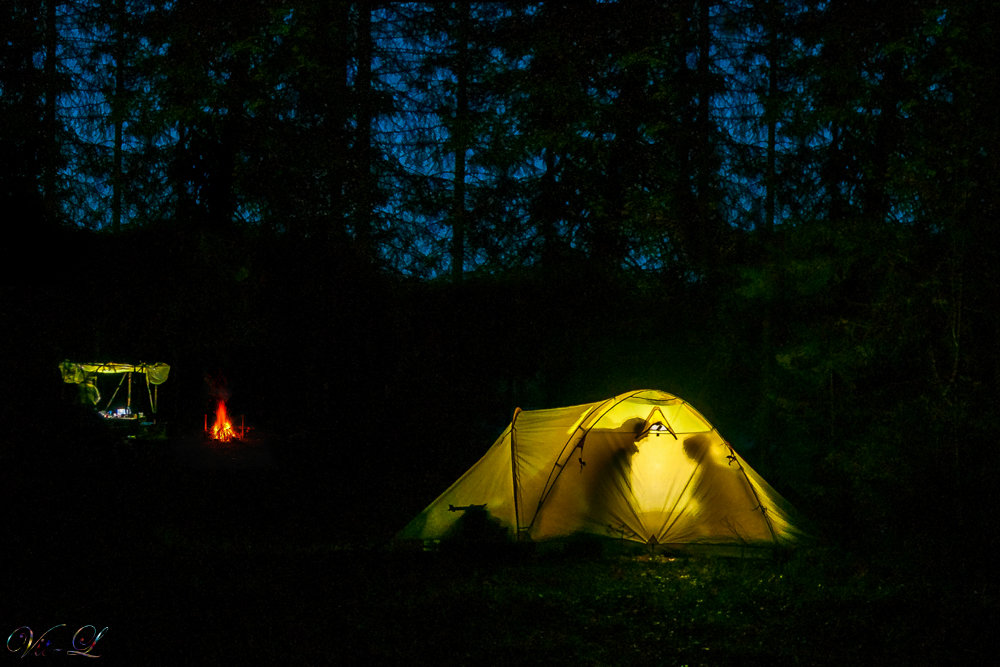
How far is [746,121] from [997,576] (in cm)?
1152

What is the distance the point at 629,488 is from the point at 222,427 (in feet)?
30.7

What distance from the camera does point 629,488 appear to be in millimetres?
8523

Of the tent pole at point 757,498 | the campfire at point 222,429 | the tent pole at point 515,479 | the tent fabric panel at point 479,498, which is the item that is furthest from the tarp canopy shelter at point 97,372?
the tent pole at point 757,498

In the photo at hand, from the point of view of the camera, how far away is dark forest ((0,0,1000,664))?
21.7ft

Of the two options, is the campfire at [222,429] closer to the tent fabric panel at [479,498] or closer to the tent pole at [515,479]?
the tent fabric panel at [479,498]

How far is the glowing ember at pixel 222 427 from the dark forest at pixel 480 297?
1.91ft

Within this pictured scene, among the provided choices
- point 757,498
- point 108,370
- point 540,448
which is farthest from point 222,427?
point 757,498

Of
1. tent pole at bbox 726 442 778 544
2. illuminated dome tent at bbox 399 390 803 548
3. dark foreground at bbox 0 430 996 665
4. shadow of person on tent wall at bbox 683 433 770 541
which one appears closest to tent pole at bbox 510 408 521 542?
illuminated dome tent at bbox 399 390 803 548

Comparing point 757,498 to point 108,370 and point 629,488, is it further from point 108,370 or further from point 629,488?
point 108,370

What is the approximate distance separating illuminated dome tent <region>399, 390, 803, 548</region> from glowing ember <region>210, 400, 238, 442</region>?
7.80m

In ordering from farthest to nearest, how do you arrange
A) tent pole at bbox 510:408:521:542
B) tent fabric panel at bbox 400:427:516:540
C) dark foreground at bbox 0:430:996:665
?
tent fabric panel at bbox 400:427:516:540 < tent pole at bbox 510:408:521:542 < dark foreground at bbox 0:430:996:665

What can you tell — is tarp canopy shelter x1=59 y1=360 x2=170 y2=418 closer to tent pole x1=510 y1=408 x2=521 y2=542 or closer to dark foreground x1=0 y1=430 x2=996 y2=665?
dark foreground x1=0 y1=430 x2=996 y2=665

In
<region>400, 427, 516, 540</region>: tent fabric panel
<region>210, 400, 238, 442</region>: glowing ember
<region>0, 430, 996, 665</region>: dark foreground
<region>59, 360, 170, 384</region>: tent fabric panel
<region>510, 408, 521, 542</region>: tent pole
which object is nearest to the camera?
<region>0, 430, 996, 665</region>: dark foreground

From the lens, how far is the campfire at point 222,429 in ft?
50.3
